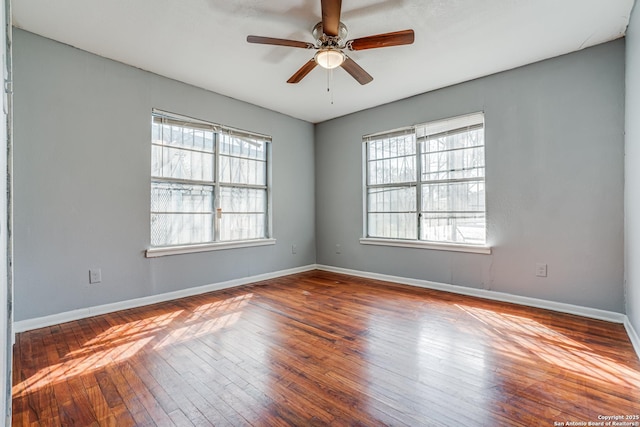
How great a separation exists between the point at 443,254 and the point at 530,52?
235cm

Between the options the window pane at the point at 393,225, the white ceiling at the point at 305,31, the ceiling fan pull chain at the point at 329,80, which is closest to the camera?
the white ceiling at the point at 305,31

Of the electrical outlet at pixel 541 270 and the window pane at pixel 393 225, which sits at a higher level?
the window pane at pixel 393 225

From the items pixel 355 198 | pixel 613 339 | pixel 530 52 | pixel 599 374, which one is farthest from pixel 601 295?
pixel 355 198

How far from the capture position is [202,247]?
3900 millimetres

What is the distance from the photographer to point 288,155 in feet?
16.5

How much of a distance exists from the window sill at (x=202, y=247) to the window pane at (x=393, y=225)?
1.55 meters

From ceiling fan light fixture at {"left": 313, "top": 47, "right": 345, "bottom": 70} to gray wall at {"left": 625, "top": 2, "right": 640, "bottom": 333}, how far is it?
216cm

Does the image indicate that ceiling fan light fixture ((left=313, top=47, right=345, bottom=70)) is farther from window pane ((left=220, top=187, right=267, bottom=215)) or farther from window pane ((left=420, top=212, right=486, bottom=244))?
window pane ((left=420, top=212, right=486, bottom=244))

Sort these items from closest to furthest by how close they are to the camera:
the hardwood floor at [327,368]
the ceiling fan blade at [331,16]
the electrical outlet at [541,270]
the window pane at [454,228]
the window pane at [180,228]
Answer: the hardwood floor at [327,368] → the ceiling fan blade at [331,16] → the electrical outlet at [541,270] → the window pane at [180,228] → the window pane at [454,228]

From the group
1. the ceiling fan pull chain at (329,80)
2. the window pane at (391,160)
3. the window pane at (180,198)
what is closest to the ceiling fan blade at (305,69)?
the ceiling fan pull chain at (329,80)

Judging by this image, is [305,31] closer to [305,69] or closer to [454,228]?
[305,69]

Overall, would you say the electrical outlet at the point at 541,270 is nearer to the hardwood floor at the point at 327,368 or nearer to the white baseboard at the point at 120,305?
the hardwood floor at the point at 327,368

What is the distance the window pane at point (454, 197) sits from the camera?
3.76 m

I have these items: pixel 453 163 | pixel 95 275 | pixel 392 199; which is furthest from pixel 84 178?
pixel 453 163
